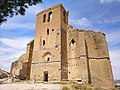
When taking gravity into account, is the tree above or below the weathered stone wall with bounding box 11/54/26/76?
above

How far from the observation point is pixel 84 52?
22.8 m

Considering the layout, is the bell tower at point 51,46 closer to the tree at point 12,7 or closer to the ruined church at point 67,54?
the ruined church at point 67,54

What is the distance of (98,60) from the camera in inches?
909

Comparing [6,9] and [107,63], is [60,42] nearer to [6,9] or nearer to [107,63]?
[107,63]

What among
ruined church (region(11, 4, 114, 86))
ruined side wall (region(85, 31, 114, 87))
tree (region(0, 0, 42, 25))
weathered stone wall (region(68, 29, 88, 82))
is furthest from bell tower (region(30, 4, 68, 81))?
tree (region(0, 0, 42, 25))

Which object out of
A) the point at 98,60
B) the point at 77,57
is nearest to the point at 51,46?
the point at 77,57

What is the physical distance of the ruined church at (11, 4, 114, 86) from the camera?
72.3 ft

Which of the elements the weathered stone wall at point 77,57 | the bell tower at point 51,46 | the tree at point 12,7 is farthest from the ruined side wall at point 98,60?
the tree at point 12,7

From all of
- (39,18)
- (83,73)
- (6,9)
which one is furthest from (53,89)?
(39,18)

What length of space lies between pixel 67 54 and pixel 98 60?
201 inches

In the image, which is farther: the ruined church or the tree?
the ruined church

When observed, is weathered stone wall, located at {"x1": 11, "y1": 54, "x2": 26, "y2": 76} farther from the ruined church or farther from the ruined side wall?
the ruined side wall

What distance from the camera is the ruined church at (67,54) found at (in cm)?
2203

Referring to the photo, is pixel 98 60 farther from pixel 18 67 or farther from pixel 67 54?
pixel 18 67
